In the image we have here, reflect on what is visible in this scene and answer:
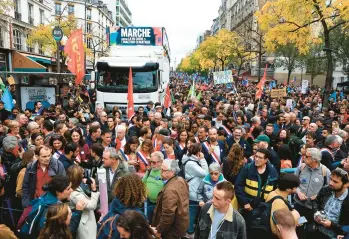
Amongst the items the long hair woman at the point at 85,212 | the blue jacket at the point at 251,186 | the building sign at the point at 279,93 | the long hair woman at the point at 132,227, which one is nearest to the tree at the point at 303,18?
the building sign at the point at 279,93

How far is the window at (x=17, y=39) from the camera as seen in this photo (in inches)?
1294

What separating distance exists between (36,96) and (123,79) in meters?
3.83

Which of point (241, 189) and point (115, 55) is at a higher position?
point (115, 55)

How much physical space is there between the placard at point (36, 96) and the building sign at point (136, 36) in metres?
4.87

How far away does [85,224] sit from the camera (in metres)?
3.36

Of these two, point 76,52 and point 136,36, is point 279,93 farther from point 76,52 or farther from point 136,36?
point 76,52

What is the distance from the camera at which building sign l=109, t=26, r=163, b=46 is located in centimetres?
1734

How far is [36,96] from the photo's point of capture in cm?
1400

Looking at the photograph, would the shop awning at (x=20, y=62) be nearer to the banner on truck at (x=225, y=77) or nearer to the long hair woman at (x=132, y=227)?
the banner on truck at (x=225, y=77)

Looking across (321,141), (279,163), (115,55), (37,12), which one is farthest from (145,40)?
(37,12)

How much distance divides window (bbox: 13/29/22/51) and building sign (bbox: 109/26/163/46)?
2005 centimetres

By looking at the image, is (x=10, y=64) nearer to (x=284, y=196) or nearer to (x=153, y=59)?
(x=153, y=59)

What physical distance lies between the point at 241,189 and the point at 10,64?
2486cm

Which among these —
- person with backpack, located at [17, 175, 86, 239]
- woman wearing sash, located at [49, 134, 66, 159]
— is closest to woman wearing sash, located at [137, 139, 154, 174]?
woman wearing sash, located at [49, 134, 66, 159]
